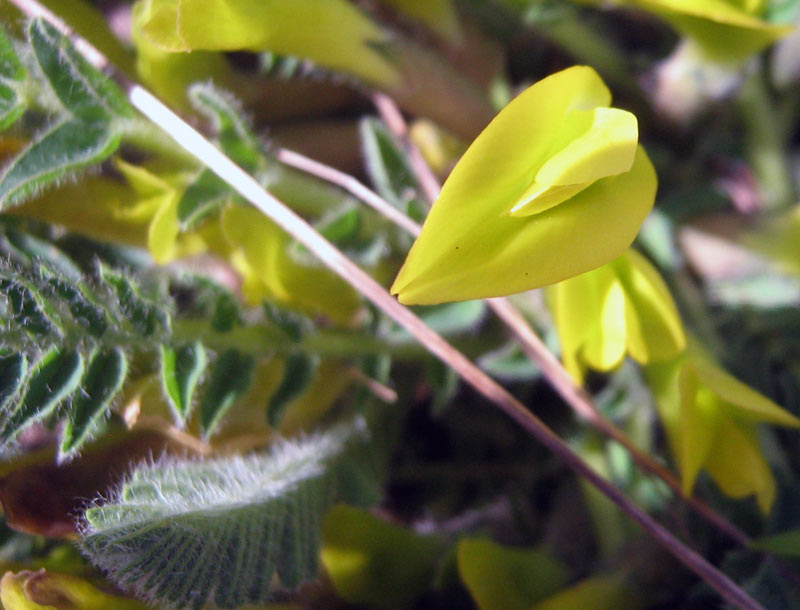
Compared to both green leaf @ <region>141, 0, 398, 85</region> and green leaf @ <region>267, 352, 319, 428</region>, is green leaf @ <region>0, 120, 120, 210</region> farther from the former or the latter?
green leaf @ <region>267, 352, 319, 428</region>

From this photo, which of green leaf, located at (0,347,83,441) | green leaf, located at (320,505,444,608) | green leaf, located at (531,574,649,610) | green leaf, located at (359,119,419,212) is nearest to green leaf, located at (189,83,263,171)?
green leaf, located at (359,119,419,212)

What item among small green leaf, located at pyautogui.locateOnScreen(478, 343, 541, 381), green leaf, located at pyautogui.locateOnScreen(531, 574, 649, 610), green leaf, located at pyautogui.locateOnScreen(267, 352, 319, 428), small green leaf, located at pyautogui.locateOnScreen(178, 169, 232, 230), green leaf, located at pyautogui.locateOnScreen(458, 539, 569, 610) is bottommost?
green leaf, located at pyautogui.locateOnScreen(531, 574, 649, 610)

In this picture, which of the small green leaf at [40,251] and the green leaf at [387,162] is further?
the green leaf at [387,162]

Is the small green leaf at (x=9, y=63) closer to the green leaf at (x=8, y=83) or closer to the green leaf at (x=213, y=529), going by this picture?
the green leaf at (x=8, y=83)

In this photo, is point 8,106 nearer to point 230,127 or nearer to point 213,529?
point 230,127

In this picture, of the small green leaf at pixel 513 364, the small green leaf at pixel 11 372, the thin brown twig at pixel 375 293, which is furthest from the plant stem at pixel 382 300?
the small green leaf at pixel 11 372

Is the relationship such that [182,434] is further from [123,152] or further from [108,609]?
[123,152]

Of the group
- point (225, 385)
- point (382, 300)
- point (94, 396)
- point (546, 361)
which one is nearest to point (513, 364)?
point (546, 361)
